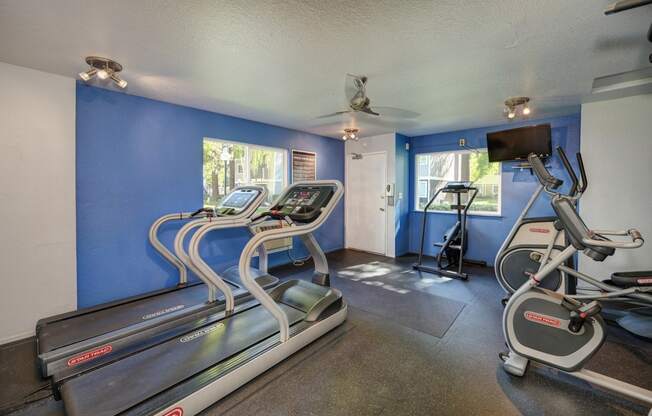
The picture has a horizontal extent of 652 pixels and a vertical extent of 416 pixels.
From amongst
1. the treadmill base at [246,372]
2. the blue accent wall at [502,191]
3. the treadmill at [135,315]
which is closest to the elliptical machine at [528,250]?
the blue accent wall at [502,191]

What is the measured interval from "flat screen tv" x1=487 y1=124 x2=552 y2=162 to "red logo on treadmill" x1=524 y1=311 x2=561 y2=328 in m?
2.91

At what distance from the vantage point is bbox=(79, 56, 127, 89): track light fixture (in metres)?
2.31

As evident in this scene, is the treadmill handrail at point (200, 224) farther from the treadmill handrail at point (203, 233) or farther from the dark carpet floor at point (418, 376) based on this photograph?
the dark carpet floor at point (418, 376)

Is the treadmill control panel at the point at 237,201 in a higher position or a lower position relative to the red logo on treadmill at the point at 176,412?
higher

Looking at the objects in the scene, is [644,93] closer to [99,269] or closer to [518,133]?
[518,133]

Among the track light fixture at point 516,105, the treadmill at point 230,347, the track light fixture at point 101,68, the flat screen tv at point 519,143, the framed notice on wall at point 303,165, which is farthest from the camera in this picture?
the framed notice on wall at point 303,165

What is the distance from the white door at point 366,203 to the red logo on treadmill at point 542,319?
3.64m

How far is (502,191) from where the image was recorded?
4.69m

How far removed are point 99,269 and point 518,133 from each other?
5.76 metres

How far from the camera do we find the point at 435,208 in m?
5.54

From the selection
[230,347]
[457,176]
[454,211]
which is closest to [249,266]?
[230,347]

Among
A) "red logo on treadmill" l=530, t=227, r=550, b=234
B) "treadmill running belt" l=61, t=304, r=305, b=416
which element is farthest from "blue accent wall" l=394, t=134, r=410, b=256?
"treadmill running belt" l=61, t=304, r=305, b=416

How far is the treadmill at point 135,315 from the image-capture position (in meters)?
2.13

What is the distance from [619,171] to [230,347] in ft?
15.8
